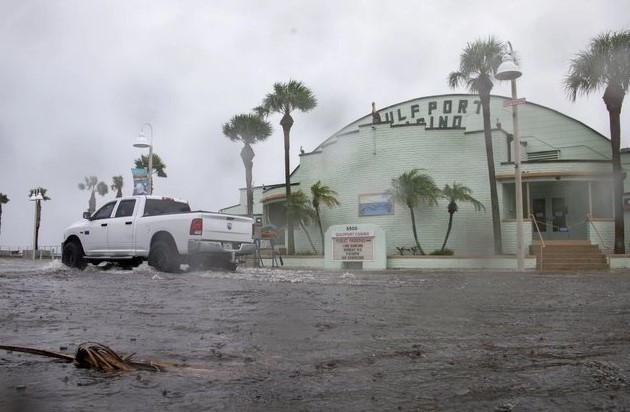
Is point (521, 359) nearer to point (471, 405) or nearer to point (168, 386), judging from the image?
point (471, 405)

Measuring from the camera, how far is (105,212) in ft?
29.7

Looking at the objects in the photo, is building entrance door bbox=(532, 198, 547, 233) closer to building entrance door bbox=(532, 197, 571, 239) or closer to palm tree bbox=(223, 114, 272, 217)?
building entrance door bbox=(532, 197, 571, 239)

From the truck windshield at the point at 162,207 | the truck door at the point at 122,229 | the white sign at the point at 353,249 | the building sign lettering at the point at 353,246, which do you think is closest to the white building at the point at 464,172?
the building sign lettering at the point at 353,246

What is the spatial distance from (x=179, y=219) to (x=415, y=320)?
5.05m

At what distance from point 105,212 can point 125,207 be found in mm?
544

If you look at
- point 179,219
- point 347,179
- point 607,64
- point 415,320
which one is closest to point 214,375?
point 415,320

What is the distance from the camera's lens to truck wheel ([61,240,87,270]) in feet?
30.3

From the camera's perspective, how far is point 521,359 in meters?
2.48

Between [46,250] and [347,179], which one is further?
[46,250]

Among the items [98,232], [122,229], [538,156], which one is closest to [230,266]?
[122,229]

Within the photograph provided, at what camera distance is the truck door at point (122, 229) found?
851 cm

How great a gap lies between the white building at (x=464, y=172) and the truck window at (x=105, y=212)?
3349 millimetres

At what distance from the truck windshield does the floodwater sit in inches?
134

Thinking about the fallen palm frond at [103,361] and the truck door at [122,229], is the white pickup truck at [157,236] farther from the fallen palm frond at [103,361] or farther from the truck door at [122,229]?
the fallen palm frond at [103,361]
